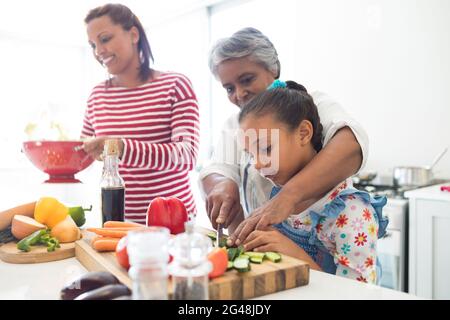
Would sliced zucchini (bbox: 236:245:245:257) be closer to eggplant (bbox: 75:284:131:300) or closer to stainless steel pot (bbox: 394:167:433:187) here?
eggplant (bbox: 75:284:131:300)

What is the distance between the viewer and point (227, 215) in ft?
3.44

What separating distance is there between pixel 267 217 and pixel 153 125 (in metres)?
0.78

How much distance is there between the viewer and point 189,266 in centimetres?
51

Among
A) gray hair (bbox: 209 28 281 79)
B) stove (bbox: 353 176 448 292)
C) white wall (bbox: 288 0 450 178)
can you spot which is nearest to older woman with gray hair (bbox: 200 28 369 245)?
gray hair (bbox: 209 28 281 79)

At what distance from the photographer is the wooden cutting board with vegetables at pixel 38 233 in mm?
890

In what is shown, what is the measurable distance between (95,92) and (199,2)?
226 centimetres

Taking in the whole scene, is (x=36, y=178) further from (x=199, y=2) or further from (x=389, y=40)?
(x=389, y=40)

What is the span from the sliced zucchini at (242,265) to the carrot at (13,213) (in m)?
0.63

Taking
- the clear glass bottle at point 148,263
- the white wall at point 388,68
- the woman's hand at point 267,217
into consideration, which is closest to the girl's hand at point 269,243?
the woman's hand at point 267,217

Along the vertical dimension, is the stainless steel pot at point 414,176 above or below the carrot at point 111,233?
above

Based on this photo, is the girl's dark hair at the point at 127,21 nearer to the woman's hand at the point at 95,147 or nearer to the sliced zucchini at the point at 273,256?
the woman's hand at the point at 95,147

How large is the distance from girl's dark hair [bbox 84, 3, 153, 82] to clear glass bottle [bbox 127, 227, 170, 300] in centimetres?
118

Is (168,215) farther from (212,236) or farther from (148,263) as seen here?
(148,263)
